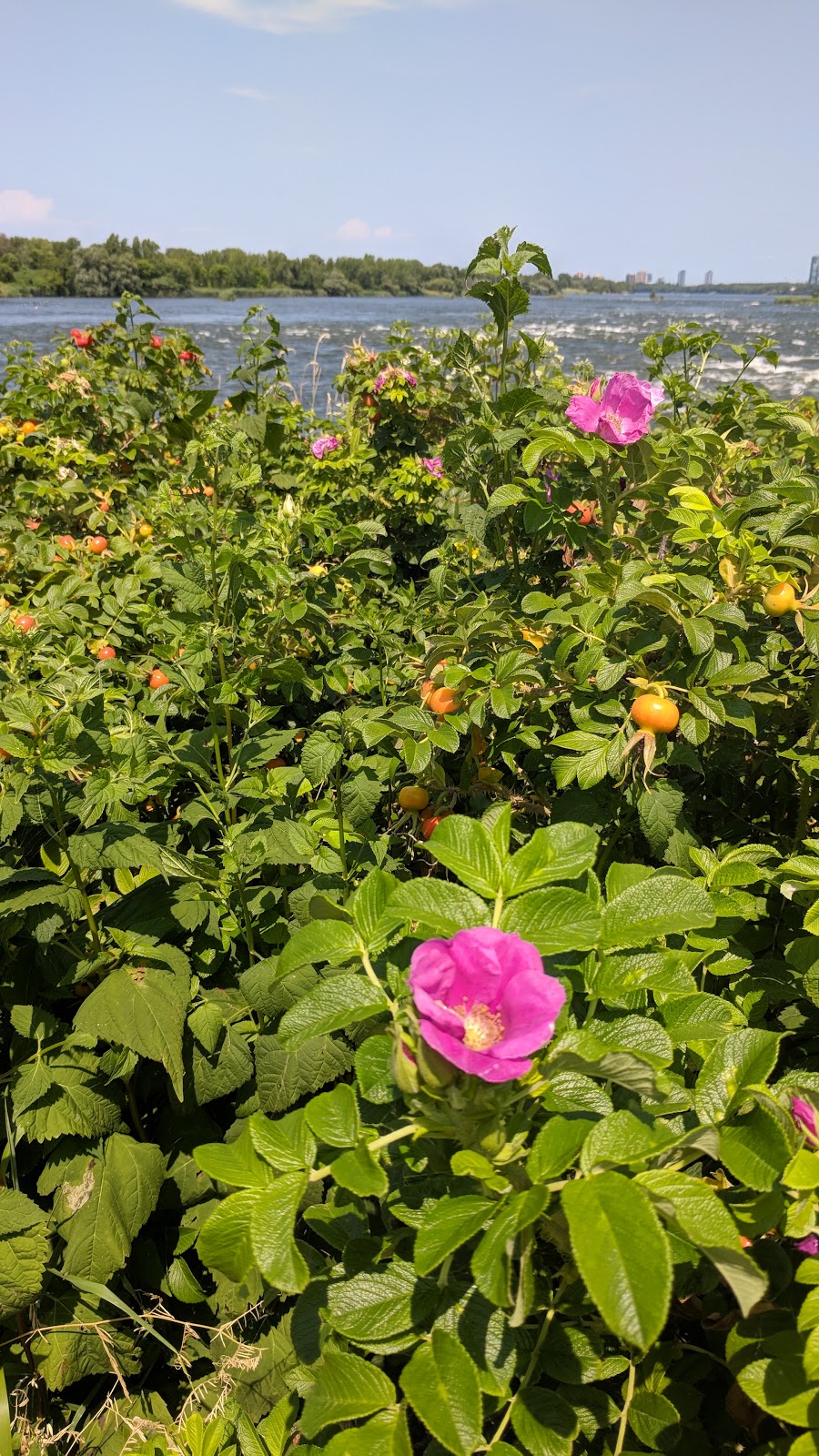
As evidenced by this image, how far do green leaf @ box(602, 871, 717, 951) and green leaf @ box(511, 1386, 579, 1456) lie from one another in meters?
0.41

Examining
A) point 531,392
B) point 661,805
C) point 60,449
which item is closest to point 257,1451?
point 661,805

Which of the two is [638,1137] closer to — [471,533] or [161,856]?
[161,856]

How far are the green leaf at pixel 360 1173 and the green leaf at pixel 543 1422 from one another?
0.87ft

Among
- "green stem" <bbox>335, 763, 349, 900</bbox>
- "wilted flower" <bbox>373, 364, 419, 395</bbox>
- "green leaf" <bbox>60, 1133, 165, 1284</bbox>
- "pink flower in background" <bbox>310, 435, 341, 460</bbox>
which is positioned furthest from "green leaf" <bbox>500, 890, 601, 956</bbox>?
"wilted flower" <bbox>373, 364, 419, 395</bbox>

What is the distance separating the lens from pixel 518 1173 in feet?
2.33

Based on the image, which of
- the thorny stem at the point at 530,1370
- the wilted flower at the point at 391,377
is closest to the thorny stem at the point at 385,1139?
the thorny stem at the point at 530,1370

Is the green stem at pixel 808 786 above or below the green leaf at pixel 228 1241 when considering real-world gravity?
above

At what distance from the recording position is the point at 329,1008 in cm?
78

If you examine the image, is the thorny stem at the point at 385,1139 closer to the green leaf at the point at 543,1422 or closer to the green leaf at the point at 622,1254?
the green leaf at the point at 622,1254

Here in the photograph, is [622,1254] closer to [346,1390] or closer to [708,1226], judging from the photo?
[708,1226]

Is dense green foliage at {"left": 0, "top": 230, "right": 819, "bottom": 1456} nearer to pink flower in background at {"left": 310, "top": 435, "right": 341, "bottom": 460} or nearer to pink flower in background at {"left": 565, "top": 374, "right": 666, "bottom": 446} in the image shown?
pink flower in background at {"left": 565, "top": 374, "right": 666, "bottom": 446}

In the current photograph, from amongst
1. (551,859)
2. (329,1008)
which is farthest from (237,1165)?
(551,859)

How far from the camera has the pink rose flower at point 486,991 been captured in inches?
25.1

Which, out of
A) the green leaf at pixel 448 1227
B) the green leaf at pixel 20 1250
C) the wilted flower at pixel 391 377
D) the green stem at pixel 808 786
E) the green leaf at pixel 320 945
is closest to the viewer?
the green leaf at pixel 448 1227
